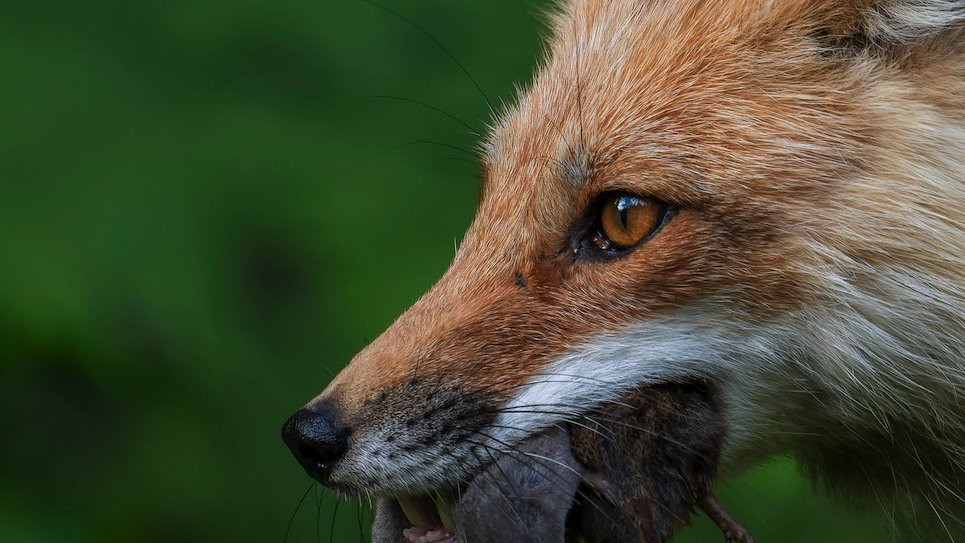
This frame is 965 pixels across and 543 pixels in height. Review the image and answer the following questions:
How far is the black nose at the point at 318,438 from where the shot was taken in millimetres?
3109

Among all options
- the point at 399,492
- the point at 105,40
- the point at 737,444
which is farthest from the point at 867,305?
the point at 105,40

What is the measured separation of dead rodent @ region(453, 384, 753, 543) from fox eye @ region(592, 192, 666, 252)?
0.42 metres

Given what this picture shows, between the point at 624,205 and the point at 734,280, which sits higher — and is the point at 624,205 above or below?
above

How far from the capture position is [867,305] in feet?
10.1

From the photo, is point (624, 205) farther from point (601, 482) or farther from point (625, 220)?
point (601, 482)

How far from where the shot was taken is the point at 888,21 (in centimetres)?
328

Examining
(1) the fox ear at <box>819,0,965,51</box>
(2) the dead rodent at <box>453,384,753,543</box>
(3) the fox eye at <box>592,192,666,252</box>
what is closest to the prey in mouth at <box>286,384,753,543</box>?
(2) the dead rodent at <box>453,384,753,543</box>

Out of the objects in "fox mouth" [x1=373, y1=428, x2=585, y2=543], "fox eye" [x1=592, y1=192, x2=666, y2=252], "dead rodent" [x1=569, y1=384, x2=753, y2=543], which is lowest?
"dead rodent" [x1=569, y1=384, x2=753, y2=543]

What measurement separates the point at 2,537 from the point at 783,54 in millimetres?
3381

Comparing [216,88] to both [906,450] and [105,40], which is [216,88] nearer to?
[105,40]

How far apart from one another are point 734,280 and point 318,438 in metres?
1.18

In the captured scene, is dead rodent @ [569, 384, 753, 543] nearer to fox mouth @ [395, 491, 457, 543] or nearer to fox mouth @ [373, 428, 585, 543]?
fox mouth @ [373, 428, 585, 543]

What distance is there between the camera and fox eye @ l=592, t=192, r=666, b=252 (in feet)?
10.4

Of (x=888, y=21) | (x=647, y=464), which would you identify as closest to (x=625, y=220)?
(x=647, y=464)
